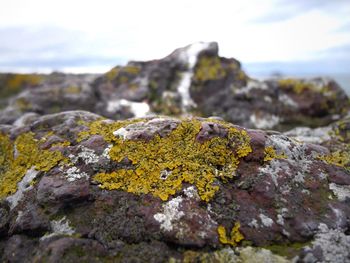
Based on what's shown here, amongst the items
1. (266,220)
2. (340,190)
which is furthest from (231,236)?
(340,190)

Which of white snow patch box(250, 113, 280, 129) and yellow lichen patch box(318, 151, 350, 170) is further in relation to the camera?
white snow patch box(250, 113, 280, 129)

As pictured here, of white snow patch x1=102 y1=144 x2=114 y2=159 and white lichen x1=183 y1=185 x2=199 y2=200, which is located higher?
white snow patch x1=102 y1=144 x2=114 y2=159

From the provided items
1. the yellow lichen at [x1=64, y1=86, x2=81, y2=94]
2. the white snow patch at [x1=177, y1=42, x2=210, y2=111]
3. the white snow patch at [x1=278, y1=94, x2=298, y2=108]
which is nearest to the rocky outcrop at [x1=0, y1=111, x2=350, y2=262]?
the white snow patch at [x1=278, y1=94, x2=298, y2=108]

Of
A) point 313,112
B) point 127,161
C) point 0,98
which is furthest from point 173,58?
point 127,161

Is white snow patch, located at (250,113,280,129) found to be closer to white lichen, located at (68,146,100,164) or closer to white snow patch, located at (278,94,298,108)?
white snow patch, located at (278,94,298,108)

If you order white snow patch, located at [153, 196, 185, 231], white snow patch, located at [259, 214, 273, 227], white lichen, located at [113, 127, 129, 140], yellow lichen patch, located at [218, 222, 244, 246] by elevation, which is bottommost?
yellow lichen patch, located at [218, 222, 244, 246]

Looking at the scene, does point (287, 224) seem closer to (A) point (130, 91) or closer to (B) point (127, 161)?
(B) point (127, 161)

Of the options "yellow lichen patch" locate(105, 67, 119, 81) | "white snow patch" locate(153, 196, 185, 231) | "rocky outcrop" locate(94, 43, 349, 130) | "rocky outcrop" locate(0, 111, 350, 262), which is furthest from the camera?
"yellow lichen patch" locate(105, 67, 119, 81)

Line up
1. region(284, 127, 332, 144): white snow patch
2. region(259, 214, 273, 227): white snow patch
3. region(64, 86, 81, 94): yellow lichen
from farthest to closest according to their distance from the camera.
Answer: region(64, 86, 81, 94): yellow lichen, region(284, 127, 332, 144): white snow patch, region(259, 214, 273, 227): white snow patch
